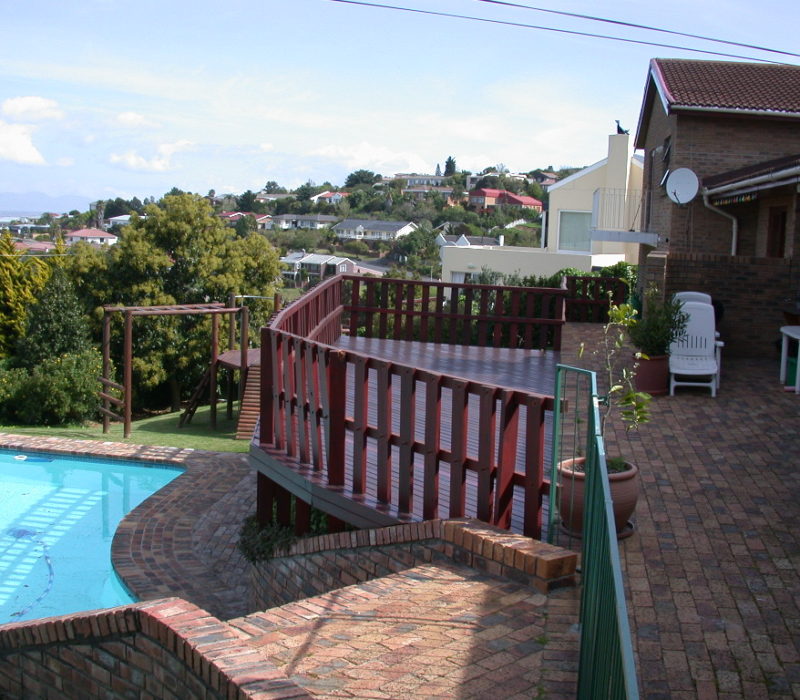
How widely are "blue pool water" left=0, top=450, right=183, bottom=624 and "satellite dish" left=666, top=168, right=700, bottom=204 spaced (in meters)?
9.71

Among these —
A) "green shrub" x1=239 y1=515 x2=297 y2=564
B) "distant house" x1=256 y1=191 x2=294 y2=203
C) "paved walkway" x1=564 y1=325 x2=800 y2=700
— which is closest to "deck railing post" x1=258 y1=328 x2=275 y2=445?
"green shrub" x1=239 y1=515 x2=297 y2=564

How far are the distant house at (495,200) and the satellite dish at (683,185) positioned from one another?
10762 centimetres

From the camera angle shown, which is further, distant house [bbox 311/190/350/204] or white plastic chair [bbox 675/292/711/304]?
distant house [bbox 311/190/350/204]

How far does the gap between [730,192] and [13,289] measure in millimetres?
22486

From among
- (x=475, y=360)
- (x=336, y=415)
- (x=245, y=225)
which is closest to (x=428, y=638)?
(x=336, y=415)

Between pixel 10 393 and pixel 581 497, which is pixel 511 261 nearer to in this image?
pixel 10 393

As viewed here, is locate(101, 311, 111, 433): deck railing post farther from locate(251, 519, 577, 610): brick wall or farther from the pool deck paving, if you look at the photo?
the pool deck paving

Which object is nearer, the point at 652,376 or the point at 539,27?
the point at 652,376

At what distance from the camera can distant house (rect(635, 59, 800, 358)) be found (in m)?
12.7

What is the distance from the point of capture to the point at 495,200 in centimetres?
13025

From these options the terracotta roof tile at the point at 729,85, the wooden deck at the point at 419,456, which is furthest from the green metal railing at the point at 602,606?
the terracotta roof tile at the point at 729,85

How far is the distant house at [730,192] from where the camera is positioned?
1266 cm

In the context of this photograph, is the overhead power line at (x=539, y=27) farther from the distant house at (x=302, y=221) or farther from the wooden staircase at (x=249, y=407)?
the distant house at (x=302, y=221)

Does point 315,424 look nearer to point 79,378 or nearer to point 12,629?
point 12,629
